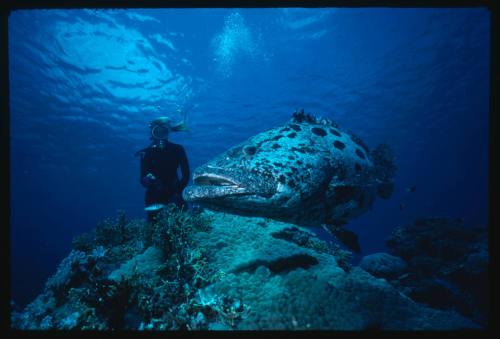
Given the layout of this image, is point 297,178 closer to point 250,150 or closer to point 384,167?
point 250,150

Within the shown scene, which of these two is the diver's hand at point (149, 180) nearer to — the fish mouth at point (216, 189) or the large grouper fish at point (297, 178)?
the large grouper fish at point (297, 178)

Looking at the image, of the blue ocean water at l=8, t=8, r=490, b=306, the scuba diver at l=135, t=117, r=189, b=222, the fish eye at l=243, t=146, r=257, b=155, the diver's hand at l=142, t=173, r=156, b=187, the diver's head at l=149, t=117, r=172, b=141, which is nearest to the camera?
the fish eye at l=243, t=146, r=257, b=155

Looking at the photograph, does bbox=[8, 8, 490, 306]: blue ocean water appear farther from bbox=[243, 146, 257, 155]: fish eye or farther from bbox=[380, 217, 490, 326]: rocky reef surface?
bbox=[243, 146, 257, 155]: fish eye

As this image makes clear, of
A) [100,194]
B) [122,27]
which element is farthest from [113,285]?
[100,194]

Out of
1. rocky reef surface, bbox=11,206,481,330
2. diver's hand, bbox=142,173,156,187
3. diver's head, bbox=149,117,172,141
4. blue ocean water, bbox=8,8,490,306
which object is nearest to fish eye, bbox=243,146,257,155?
rocky reef surface, bbox=11,206,481,330

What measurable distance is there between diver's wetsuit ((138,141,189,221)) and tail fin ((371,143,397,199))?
18.0 ft

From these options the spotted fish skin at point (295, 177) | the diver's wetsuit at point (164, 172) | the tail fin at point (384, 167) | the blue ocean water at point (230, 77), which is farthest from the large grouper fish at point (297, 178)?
the blue ocean water at point (230, 77)

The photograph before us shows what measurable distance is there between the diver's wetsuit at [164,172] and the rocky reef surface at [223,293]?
9.02 feet

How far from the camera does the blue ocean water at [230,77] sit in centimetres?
1584

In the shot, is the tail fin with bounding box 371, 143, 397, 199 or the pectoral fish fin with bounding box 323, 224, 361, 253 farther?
the tail fin with bounding box 371, 143, 397, 199

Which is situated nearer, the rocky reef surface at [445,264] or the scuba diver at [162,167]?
the rocky reef surface at [445,264]

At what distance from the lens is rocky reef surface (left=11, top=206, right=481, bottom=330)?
3201 mm

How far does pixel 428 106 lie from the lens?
2634 centimetres

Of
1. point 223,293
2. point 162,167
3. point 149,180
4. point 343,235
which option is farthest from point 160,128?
point 343,235
